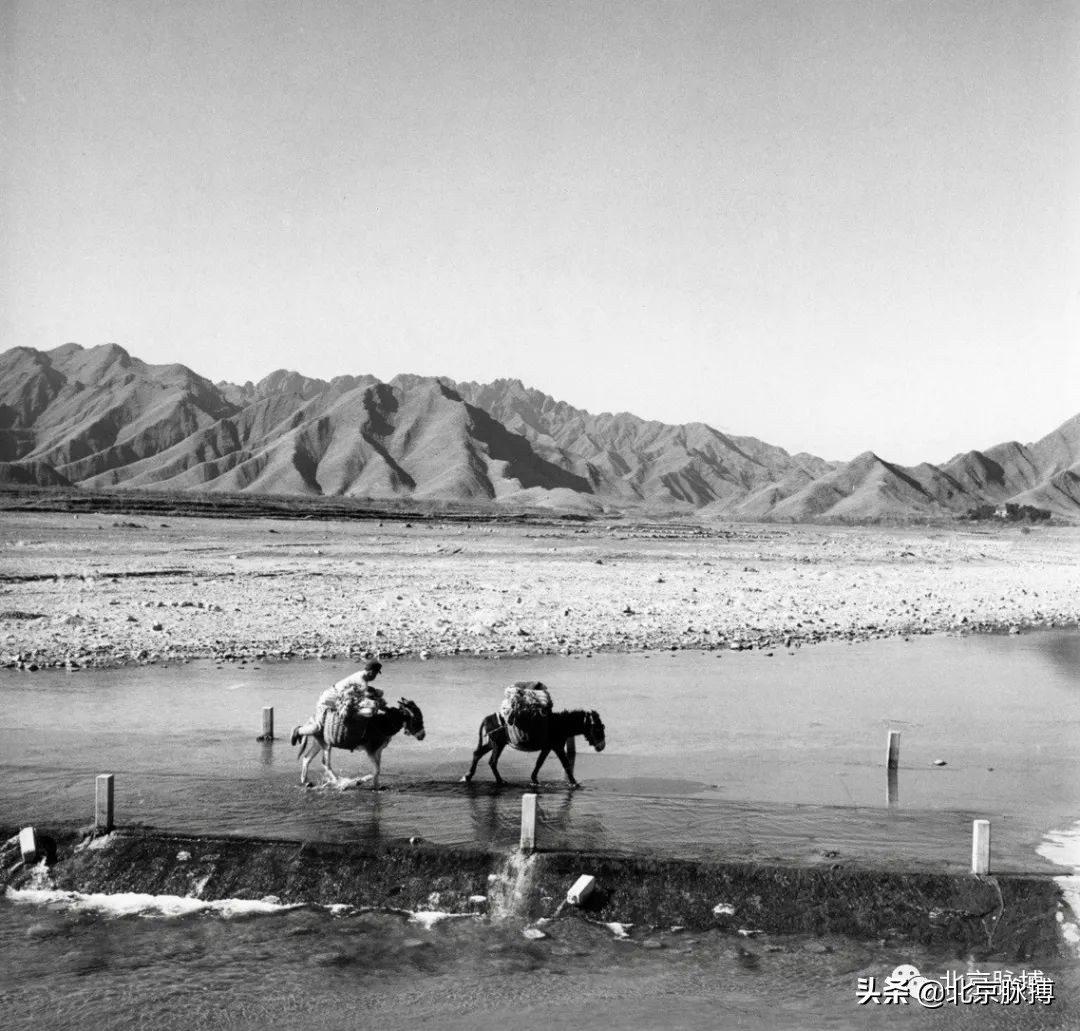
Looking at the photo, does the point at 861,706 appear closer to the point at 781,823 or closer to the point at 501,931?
the point at 781,823

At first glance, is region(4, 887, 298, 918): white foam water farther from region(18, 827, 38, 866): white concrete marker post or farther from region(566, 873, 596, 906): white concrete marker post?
region(566, 873, 596, 906): white concrete marker post

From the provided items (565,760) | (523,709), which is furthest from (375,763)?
(565,760)

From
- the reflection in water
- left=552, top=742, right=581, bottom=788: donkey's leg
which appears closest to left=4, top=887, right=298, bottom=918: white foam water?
the reflection in water

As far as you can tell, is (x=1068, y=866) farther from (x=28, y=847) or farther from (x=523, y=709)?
(x=28, y=847)

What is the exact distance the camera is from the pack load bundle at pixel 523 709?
13062 mm

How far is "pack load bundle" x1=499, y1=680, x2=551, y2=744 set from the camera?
1306cm

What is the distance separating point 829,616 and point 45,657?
21.7 m

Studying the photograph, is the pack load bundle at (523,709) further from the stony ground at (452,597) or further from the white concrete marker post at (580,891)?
the stony ground at (452,597)

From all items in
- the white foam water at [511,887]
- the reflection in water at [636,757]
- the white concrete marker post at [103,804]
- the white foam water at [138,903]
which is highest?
the white concrete marker post at [103,804]

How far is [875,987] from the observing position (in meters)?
9.14

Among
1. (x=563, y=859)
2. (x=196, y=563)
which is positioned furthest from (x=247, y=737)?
(x=196, y=563)

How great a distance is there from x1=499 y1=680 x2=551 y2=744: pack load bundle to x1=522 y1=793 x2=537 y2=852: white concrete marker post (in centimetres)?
204

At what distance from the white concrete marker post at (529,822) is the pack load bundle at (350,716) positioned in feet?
8.55

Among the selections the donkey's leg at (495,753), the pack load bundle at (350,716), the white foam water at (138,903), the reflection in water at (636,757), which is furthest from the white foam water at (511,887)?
the pack load bundle at (350,716)
